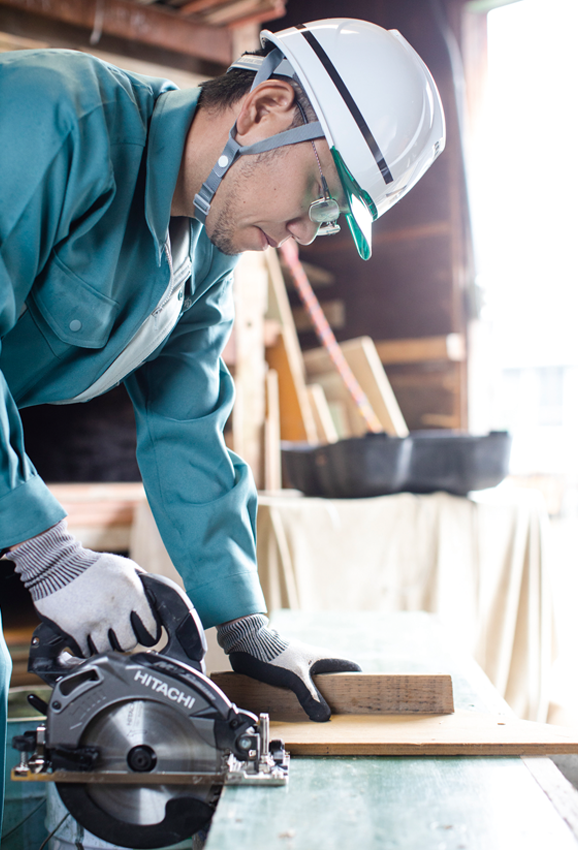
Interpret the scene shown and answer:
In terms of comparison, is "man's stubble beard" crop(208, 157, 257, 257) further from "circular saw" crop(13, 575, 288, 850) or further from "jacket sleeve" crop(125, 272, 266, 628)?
"circular saw" crop(13, 575, 288, 850)

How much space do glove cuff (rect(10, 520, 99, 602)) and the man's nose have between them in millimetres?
629

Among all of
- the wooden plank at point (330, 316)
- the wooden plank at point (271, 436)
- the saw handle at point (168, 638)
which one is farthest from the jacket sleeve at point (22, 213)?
the wooden plank at point (330, 316)

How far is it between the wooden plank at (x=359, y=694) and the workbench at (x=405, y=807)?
0.15m

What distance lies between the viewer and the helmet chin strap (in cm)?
103

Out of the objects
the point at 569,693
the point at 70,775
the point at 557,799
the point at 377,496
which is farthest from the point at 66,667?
the point at 569,693

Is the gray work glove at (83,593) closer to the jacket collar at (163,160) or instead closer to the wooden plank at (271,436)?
the jacket collar at (163,160)

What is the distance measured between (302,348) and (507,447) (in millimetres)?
2235

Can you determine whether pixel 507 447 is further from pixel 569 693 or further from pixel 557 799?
pixel 557 799

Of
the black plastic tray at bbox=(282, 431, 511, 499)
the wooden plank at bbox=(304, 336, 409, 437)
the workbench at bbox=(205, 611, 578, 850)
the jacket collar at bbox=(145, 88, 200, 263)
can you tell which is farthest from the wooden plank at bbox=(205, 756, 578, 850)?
the wooden plank at bbox=(304, 336, 409, 437)

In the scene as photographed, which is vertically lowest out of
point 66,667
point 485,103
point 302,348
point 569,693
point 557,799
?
point 569,693

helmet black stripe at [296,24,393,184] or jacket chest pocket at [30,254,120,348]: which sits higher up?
helmet black stripe at [296,24,393,184]

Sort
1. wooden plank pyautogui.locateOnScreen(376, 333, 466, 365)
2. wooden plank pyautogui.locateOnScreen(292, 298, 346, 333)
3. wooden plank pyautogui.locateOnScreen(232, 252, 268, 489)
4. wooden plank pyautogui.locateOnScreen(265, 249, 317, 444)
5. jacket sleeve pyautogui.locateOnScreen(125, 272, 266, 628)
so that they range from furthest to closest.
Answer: wooden plank pyautogui.locateOnScreen(292, 298, 346, 333) → wooden plank pyautogui.locateOnScreen(376, 333, 466, 365) → wooden plank pyautogui.locateOnScreen(265, 249, 317, 444) → wooden plank pyautogui.locateOnScreen(232, 252, 268, 489) → jacket sleeve pyautogui.locateOnScreen(125, 272, 266, 628)

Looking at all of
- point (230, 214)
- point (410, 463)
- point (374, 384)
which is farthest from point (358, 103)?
point (374, 384)

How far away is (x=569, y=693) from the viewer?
104 inches
